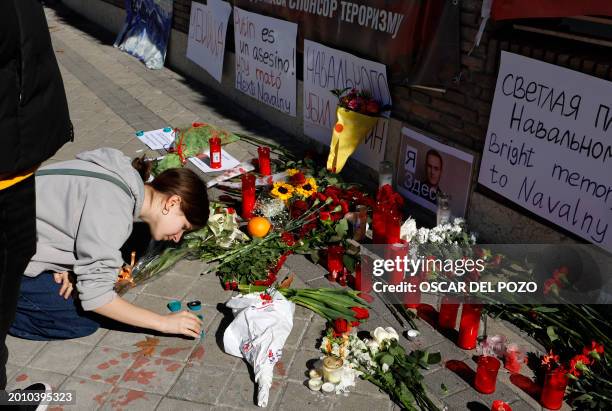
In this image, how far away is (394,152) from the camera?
5477 millimetres

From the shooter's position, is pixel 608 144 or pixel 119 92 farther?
pixel 119 92

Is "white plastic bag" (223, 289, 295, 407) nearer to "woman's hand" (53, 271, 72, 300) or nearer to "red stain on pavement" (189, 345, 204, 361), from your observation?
"red stain on pavement" (189, 345, 204, 361)

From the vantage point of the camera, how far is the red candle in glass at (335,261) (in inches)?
170

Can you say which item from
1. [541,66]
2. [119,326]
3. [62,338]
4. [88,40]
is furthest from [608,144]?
[88,40]

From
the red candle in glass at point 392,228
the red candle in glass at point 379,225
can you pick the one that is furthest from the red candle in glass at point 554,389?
the red candle in glass at point 379,225

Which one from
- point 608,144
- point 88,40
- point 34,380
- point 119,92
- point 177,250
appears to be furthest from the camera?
point 88,40

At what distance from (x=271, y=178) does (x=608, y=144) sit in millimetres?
2949

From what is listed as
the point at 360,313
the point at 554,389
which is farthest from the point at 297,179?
the point at 554,389

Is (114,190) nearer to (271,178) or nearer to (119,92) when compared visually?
(271,178)

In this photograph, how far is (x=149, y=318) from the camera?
11.2 ft

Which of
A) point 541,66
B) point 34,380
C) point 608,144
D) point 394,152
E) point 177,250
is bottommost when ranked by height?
point 34,380

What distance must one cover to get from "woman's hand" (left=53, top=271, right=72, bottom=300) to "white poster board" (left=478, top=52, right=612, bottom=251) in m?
3.06

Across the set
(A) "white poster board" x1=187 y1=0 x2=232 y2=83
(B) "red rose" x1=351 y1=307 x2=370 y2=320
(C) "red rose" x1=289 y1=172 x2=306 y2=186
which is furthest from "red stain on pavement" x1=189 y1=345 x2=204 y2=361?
(A) "white poster board" x1=187 y1=0 x2=232 y2=83

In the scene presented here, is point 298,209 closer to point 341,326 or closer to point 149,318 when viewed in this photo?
point 341,326
